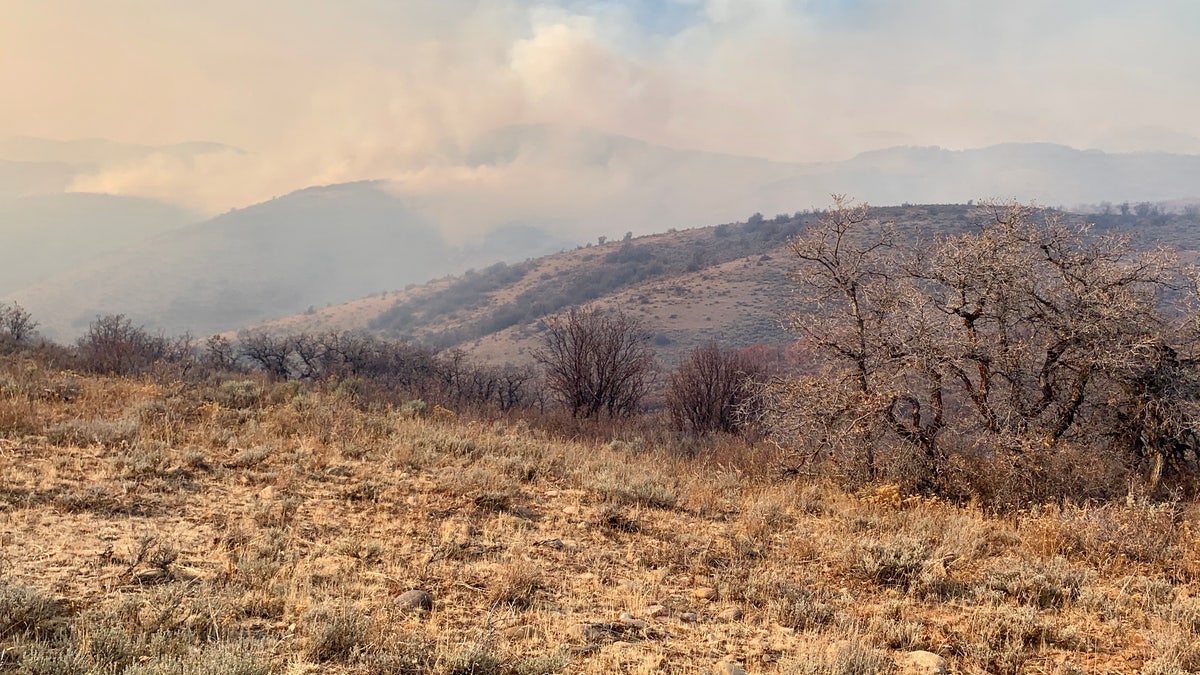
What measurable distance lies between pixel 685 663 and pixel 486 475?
4387mm

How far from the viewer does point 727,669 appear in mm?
3939

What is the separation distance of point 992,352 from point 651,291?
94.3 meters

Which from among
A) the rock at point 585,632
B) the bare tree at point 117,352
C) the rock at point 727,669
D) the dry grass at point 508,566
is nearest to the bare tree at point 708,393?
the dry grass at point 508,566

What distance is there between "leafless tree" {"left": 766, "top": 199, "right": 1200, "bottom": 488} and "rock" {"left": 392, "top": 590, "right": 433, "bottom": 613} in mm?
6897

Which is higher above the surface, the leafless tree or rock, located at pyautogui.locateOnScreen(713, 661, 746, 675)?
the leafless tree

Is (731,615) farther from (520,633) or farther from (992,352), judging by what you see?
(992,352)

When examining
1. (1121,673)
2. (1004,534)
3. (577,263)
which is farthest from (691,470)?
(577,263)

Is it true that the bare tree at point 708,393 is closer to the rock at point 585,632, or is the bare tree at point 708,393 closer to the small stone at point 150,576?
the rock at point 585,632

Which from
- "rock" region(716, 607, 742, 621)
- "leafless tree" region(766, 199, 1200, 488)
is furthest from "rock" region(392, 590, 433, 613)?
"leafless tree" region(766, 199, 1200, 488)

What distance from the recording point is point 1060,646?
4574mm

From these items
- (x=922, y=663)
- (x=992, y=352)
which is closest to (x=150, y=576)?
(x=922, y=663)

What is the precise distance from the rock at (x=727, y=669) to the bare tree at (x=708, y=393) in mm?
18758

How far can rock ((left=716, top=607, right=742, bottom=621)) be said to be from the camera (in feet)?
15.8

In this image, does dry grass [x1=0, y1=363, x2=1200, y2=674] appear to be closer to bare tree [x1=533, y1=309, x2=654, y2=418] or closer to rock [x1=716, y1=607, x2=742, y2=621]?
rock [x1=716, y1=607, x2=742, y2=621]
